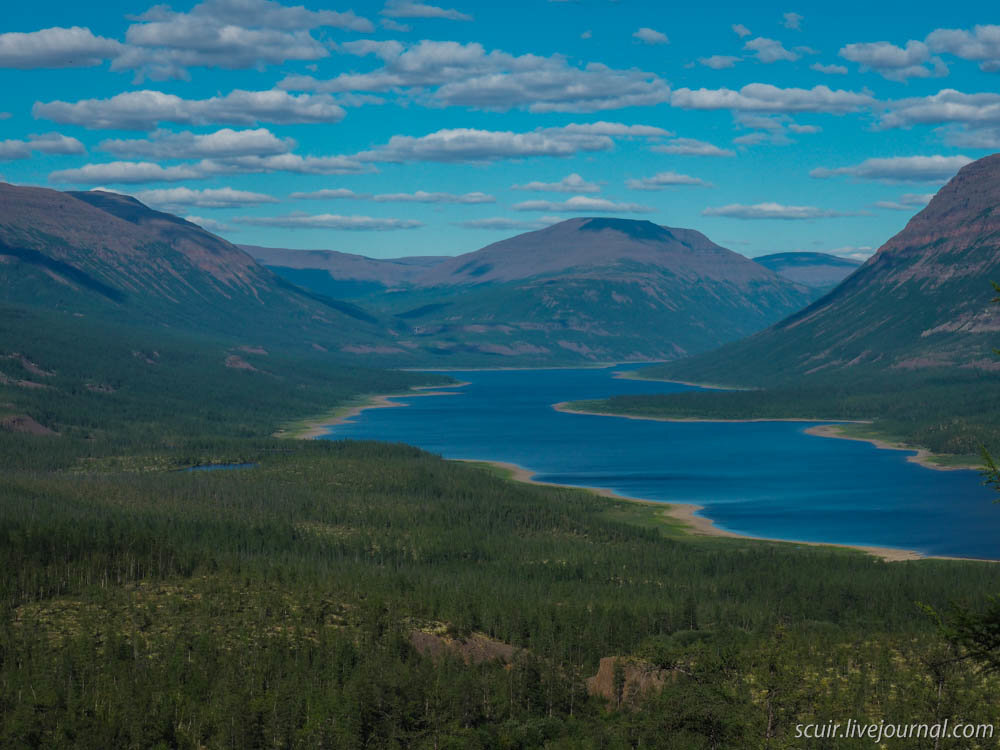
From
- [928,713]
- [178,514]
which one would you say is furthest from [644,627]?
[178,514]

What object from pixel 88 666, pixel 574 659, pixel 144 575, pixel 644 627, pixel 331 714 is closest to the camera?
pixel 331 714

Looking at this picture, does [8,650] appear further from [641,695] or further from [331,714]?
[641,695]

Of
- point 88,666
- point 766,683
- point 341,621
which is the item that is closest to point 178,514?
point 341,621

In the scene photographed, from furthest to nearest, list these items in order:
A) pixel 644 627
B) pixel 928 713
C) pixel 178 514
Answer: pixel 178 514 < pixel 644 627 < pixel 928 713

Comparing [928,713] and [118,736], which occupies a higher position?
[928,713]

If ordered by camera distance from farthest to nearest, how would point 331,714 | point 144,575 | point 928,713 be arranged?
point 144,575
point 331,714
point 928,713

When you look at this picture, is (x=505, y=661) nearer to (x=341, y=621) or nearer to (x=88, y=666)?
(x=341, y=621)

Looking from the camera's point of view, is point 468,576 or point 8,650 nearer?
point 8,650

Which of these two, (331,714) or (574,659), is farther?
(574,659)

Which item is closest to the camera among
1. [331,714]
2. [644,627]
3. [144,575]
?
[331,714]
